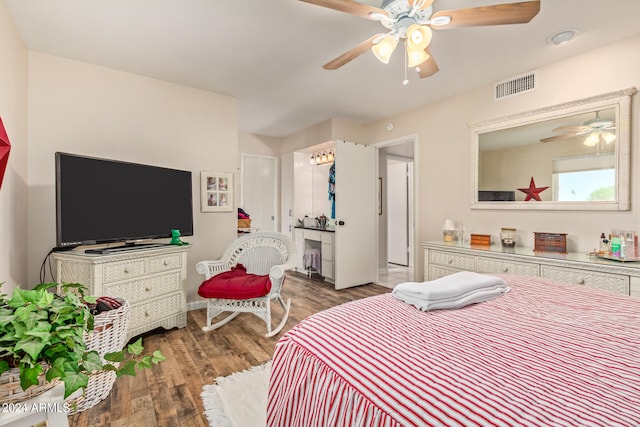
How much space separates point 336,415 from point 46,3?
118 inches


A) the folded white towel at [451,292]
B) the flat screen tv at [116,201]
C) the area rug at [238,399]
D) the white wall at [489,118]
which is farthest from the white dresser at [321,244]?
the folded white towel at [451,292]

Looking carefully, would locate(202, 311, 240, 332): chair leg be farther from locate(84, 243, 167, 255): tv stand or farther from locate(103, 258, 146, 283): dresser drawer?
locate(84, 243, 167, 255): tv stand

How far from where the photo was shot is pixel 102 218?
2.47 metres

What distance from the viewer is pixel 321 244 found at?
16.4 ft

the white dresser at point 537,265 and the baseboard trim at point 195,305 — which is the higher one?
the white dresser at point 537,265

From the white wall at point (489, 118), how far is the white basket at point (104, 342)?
3.45 m

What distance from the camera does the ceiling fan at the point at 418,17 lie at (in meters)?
1.56

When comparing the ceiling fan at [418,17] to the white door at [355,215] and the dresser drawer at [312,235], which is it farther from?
the dresser drawer at [312,235]

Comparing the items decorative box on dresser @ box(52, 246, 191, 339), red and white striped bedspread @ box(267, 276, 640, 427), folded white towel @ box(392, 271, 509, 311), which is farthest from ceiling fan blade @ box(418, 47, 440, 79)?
decorative box on dresser @ box(52, 246, 191, 339)

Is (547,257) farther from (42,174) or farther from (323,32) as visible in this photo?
(42,174)

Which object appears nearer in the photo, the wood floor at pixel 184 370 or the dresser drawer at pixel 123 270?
the wood floor at pixel 184 370

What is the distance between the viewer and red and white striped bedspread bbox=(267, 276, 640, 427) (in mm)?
622

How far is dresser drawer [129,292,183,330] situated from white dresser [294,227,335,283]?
1.89 meters

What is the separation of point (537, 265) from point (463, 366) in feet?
7.42
